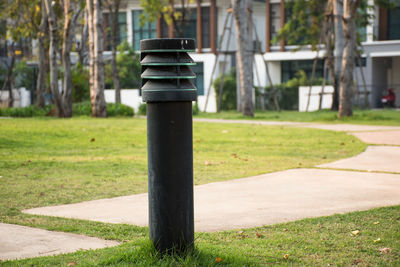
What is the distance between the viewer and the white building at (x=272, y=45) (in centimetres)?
3934

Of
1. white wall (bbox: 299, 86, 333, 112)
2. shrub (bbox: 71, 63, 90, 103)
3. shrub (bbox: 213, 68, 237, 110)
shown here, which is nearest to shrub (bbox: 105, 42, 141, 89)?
shrub (bbox: 213, 68, 237, 110)

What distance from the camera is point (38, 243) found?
477cm

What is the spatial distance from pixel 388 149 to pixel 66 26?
49.9ft

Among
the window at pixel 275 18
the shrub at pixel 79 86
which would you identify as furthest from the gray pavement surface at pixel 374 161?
the window at pixel 275 18

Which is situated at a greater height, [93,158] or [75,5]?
[75,5]

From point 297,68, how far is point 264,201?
38023 mm

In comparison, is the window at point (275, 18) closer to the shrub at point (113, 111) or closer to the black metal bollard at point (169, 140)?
the shrub at point (113, 111)

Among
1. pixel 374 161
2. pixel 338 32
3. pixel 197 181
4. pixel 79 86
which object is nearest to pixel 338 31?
pixel 338 32

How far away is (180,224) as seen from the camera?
4.01 m

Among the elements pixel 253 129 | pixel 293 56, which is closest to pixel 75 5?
pixel 253 129

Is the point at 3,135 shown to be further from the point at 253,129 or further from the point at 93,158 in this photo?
the point at 253,129

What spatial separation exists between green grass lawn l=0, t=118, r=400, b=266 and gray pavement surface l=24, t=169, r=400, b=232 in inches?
11.5

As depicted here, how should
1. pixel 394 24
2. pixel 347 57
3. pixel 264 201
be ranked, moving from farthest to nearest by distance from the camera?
1. pixel 394 24
2. pixel 347 57
3. pixel 264 201

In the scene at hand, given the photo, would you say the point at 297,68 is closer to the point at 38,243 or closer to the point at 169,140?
the point at 38,243
